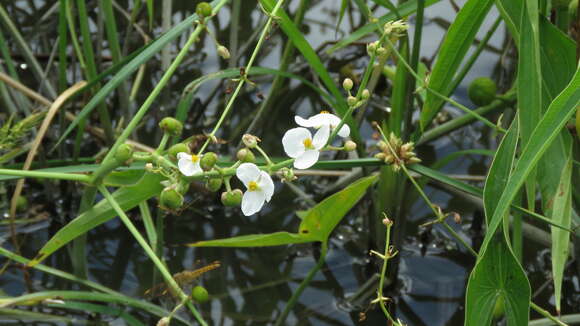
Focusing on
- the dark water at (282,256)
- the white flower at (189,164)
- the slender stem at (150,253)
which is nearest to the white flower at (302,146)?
the white flower at (189,164)

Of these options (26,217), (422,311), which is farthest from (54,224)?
(422,311)

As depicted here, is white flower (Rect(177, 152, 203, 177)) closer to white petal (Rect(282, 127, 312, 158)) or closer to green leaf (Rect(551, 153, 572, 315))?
white petal (Rect(282, 127, 312, 158))

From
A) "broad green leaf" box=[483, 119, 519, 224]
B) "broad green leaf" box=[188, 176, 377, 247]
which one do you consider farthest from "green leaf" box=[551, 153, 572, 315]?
"broad green leaf" box=[188, 176, 377, 247]

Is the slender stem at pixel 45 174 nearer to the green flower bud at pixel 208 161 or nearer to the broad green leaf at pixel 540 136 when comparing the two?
the green flower bud at pixel 208 161

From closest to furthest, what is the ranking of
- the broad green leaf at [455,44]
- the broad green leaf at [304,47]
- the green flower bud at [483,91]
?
the broad green leaf at [455,44], the broad green leaf at [304,47], the green flower bud at [483,91]

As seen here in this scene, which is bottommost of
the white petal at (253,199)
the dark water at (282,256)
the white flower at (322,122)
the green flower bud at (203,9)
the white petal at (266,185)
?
the dark water at (282,256)

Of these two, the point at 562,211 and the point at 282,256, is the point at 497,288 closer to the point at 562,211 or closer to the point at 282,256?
the point at 562,211
